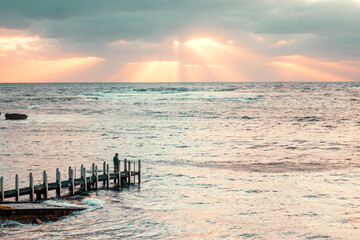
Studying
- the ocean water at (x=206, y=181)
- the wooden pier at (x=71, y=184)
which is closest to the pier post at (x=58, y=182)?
the wooden pier at (x=71, y=184)

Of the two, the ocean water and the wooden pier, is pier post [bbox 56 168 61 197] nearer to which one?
the wooden pier

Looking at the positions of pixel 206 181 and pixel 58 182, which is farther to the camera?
pixel 206 181

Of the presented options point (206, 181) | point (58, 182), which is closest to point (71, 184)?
point (58, 182)

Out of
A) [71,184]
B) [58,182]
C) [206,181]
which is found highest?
Answer: [58,182]

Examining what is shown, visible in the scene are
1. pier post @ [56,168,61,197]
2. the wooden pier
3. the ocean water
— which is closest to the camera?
the ocean water

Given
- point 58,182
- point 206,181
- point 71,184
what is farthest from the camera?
point 206,181

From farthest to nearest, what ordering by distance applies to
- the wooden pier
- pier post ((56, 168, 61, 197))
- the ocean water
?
pier post ((56, 168, 61, 197)) → the wooden pier → the ocean water

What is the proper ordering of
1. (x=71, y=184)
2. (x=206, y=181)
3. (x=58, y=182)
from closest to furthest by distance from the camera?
(x=58, y=182), (x=71, y=184), (x=206, y=181)

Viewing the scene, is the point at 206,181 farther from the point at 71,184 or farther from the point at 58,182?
the point at 58,182

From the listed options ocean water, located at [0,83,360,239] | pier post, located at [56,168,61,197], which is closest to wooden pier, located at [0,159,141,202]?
pier post, located at [56,168,61,197]

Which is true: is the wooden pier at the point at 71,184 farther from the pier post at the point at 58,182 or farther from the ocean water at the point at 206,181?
the ocean water at the point at 206,181

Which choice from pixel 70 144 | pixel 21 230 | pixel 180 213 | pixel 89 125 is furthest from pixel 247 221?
pixel 89 125

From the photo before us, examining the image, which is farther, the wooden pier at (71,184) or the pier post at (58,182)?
the pier post at (58,182)

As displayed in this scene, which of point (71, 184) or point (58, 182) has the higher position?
point (58, 182)
